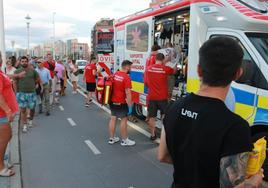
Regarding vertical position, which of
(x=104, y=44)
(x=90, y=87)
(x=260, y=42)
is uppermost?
(x=104, y=44)

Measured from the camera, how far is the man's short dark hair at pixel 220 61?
1.71 m

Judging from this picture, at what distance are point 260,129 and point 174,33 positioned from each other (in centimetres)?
464

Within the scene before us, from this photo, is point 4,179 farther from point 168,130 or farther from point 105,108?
point 105,108

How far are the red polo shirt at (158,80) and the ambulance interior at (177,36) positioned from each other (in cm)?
41

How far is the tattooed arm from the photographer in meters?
1.67

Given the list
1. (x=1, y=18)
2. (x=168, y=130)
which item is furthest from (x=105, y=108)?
(x=168, y=130)

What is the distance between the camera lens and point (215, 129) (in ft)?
5.58

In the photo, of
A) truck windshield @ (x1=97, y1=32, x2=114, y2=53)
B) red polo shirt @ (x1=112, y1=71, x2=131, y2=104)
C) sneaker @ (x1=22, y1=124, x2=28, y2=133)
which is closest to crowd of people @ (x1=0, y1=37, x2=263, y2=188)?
red polo shirt @ (x1=112, y1=71, x2=131, y2=104)

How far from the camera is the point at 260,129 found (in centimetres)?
519

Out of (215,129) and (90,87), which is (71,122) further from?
(215,129)

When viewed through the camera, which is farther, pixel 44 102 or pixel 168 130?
pixel 44 102

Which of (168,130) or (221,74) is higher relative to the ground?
(221,74)

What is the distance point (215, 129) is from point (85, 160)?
16.1 ft

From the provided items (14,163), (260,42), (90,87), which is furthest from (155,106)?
(90,87)
